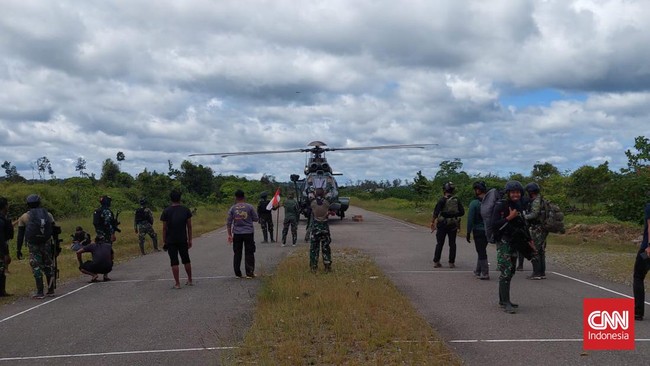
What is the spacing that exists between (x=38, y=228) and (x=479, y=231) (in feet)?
26.7

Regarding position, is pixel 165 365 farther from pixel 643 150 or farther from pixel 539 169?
pixel 539 169

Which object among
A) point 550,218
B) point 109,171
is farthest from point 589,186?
point 109,171

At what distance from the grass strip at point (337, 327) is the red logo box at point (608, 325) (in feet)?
5.76

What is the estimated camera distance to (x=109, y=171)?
6384 centimetres

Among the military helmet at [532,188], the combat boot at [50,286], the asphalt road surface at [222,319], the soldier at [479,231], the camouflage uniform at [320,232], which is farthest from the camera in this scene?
the camouflage uniform at [320,232]

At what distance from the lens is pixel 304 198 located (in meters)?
27.0

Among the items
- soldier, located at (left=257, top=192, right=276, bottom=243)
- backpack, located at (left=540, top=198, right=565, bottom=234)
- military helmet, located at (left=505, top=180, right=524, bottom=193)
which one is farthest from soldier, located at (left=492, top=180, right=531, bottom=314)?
soldier, located at (left=257, top=192, right=276, bottom=243)

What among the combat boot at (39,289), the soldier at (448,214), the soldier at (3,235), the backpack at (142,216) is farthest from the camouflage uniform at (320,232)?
the backpack at (142,216)

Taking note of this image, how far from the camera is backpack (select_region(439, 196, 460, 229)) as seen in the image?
12977 millimetres

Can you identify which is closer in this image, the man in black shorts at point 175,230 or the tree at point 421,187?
the man in black shorts at point 175,230

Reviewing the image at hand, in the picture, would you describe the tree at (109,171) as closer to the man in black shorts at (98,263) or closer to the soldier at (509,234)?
the man in black shorts at (98,263)

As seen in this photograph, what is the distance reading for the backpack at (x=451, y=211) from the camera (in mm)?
12977

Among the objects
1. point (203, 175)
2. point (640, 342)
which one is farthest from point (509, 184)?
point (203, 175)

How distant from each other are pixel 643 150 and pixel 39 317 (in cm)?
2244
